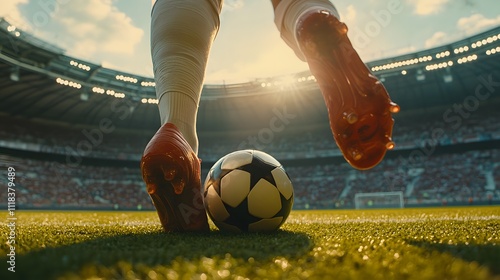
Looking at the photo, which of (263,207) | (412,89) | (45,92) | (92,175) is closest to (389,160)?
(412,89)

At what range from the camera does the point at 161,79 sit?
2189 mm

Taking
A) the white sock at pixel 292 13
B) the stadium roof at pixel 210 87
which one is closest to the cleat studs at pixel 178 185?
the white sock at pixel 292 13

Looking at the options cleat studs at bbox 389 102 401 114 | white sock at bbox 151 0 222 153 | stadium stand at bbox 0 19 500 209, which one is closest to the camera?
cleat studs at bbox 389 102 401 114

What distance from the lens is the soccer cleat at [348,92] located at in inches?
59.6

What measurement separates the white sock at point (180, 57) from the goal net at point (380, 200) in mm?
19881

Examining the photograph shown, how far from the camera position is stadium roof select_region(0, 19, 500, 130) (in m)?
17.8

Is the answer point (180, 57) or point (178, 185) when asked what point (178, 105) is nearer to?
point (180, 57)

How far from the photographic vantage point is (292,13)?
1.86 m

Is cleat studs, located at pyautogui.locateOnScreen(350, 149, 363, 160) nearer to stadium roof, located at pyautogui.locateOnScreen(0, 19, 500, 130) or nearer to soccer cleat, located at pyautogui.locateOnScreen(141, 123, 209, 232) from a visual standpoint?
soccer cleat, located at pyautogui.locateOnScreen(141, 123, 209, 232)

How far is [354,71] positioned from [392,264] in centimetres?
86

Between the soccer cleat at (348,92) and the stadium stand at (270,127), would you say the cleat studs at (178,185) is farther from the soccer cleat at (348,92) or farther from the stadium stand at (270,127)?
the stadium stand at (270,127)

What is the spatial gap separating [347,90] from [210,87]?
21.5 m

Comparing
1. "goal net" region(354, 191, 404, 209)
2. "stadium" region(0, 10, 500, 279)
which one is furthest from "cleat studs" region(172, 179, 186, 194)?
"goal net" region(354, 191, 404, 209)

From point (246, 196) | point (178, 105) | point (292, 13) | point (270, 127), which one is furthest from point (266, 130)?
point (292, 13)
